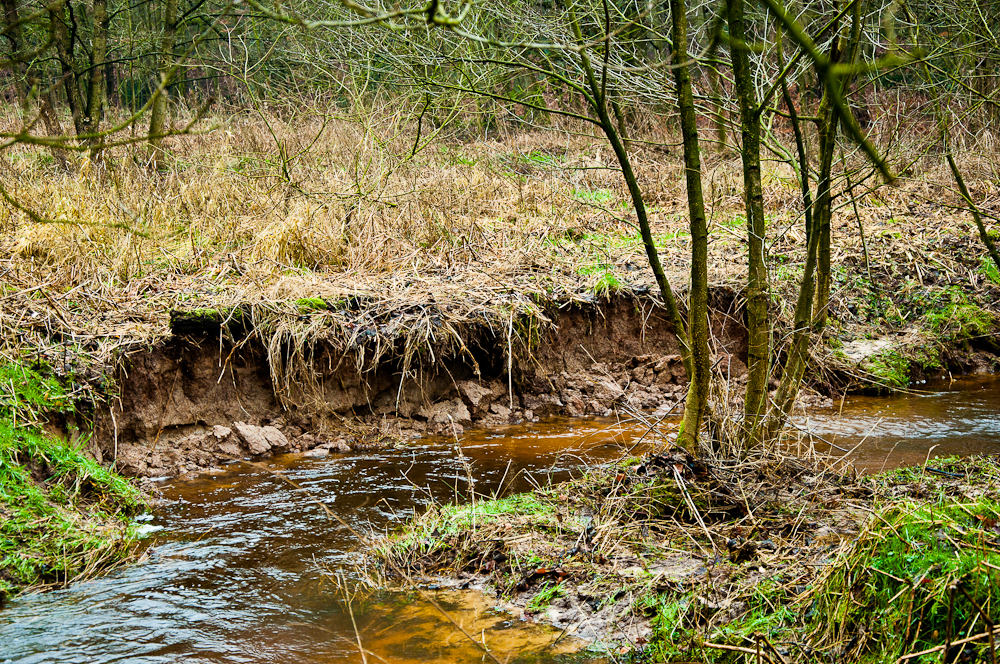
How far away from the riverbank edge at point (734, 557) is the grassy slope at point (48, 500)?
1.65 metres

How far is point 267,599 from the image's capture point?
13.0 ft

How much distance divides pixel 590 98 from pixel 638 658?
2.67 m

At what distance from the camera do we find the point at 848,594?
2.72 meters

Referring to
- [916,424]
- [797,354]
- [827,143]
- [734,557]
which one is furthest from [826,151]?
[916,424]

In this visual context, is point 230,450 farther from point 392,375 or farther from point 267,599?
point 267,599

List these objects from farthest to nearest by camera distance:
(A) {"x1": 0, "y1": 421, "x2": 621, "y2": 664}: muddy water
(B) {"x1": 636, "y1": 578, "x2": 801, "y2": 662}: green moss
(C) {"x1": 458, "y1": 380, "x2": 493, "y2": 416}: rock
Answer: (C) {"x1": 458, "y1": 380, "x2": 493, "y2": 416}: rock < (A) {"x1": 0, "y1": 421, "x2": 621, "y2": 664}: muddy water < (B) {"x1": 636, "y1": 578, "x2": 801, "y2": 662}: green moss

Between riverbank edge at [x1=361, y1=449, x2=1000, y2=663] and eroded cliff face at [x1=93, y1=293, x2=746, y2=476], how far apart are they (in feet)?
5.99

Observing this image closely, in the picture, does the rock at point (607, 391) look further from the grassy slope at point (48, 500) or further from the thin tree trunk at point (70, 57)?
the thin tree trunk at point (70, 57)

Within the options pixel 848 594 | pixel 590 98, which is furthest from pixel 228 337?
pixel 848 594

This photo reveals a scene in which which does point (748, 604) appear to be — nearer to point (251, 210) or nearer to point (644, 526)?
point (644, 526)

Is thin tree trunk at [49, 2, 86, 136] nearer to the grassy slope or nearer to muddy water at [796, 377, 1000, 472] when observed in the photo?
the grassy slope

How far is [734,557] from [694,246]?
64.4 inches

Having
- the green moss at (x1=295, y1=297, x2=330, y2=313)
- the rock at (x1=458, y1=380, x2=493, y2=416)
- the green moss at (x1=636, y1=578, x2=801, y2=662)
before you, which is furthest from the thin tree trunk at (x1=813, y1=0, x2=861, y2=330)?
the green moss at (x1=295, y1=297, x2=330, y2=313)

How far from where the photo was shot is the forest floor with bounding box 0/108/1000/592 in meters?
5.88
